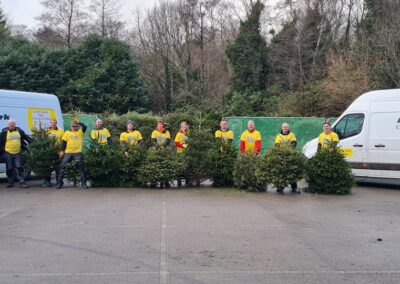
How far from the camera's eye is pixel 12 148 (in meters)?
13.8

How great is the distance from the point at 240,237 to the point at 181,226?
4.01 feet

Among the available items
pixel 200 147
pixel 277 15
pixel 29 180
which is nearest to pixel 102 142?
pixel 200 147

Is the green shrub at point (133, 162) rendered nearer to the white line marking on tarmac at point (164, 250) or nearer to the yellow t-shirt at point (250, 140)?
the yellow t-shirt at point (250, 140)

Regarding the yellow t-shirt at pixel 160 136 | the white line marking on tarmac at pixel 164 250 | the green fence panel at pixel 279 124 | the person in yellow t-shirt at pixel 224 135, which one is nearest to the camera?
the white line marking on tarmac at pixel 164 250

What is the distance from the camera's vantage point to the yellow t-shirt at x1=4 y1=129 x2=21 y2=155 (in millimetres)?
13750

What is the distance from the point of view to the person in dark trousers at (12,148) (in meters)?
13.8

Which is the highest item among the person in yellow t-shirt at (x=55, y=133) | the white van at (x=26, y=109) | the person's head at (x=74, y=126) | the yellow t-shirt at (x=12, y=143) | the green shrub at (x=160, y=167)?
the white van at (x=26, y=109)

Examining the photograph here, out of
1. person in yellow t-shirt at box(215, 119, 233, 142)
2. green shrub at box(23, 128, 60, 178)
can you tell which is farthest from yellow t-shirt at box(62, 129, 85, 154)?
person in yellow t-shirt at box(215, 119, 233, 142)

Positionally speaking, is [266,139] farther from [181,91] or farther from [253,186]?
[181,91]

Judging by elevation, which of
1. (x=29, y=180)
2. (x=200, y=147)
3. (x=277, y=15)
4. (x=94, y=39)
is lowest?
(x=29, y=180)

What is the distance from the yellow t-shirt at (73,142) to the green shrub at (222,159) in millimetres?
3465

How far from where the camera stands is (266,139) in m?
23.5

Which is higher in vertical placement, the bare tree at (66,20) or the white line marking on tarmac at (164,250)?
the bare tree at (66,20)

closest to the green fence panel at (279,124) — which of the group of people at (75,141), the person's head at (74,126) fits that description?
the group of people at (75,141)
